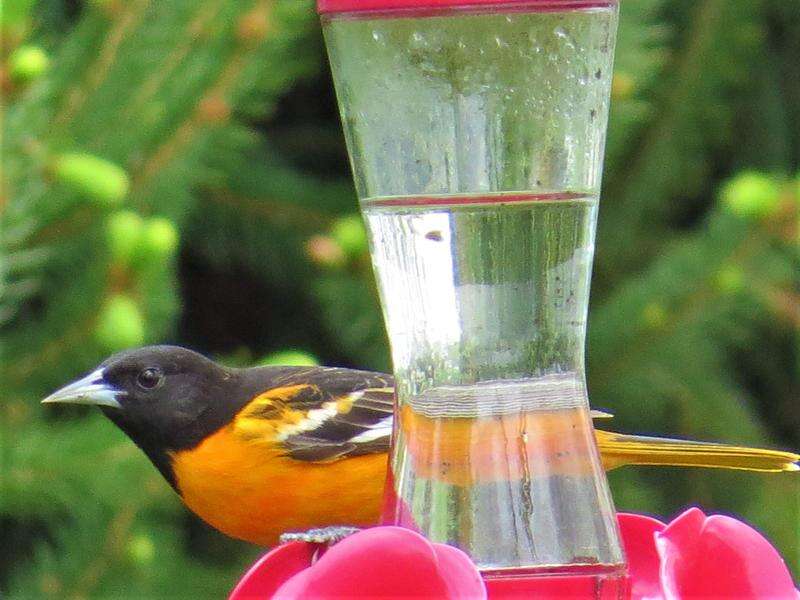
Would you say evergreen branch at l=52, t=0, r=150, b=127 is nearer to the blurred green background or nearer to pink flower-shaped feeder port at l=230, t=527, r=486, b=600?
the blurred green background

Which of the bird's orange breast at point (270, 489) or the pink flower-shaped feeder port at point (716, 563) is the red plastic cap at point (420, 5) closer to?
the pink flower-shaped feeder port at point (716, 563)

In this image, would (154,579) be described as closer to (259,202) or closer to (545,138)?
(259,202)

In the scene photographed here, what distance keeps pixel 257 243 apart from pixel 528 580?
266 centimetres

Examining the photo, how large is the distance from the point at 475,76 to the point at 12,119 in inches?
52.5

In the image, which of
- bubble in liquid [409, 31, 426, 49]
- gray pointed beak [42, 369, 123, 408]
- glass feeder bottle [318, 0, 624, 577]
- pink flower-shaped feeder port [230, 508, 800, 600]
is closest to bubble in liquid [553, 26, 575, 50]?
glass feeder bottle [318, 0, 624, 577]

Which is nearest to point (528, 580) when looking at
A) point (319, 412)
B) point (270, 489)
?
point (270, 489)

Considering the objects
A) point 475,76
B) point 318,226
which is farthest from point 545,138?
point 318,226

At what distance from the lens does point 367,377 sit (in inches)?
90.5

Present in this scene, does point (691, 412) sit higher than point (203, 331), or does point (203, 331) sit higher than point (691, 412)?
point (203, 331)

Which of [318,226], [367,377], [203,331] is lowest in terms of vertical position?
[203,331]

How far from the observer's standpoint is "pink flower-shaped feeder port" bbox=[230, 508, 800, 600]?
1.14m

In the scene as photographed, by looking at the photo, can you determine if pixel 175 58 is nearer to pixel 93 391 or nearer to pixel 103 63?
pixel 103 63

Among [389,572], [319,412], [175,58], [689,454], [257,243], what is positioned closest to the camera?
[389,572]

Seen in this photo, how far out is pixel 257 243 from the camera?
3.82 m
